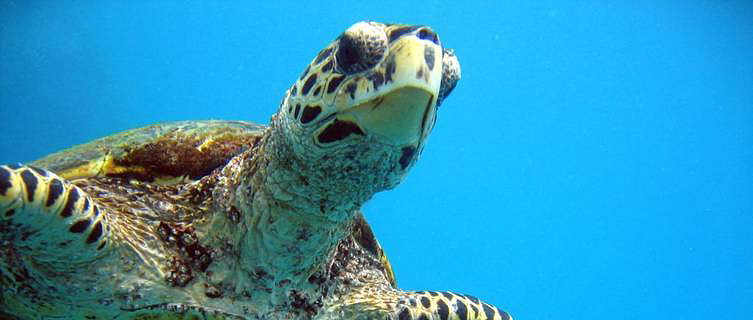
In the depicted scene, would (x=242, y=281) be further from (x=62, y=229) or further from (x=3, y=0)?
(x=3, y=0)

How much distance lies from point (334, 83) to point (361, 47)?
5.8 inches

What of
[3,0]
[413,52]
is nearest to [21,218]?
[413,52]

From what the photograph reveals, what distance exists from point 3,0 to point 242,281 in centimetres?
2627

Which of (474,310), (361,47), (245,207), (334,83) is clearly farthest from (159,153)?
(474,310)

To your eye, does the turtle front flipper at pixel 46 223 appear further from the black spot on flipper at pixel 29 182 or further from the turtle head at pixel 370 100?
the turtle head at pixel 370 100

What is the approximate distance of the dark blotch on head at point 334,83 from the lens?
139 cm

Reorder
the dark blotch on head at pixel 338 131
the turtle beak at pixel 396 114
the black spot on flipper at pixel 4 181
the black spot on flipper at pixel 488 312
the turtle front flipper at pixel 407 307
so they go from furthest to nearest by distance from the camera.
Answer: the black spot on flipper at pixel 488 312 < the turtle front flipper at pixel 407 307 < the black spot on flipper at pixel 4 181 < the dark blotch on head at pixel 338 131 < the turtle beak at pixel 396 114

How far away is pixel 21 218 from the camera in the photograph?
155 centimetres

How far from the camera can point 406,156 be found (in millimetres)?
1488

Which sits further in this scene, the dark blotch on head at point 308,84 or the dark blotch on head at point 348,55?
the dark blotch on head at point 308,84

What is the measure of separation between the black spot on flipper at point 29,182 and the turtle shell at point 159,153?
24.4 inches

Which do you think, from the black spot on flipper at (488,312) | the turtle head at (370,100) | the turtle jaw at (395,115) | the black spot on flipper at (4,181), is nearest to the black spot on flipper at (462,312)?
the black spot on flipper at (488,312)

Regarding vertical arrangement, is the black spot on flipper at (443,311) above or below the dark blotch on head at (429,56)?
below

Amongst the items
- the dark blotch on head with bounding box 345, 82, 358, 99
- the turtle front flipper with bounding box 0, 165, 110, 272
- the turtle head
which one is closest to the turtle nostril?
the turtle head
